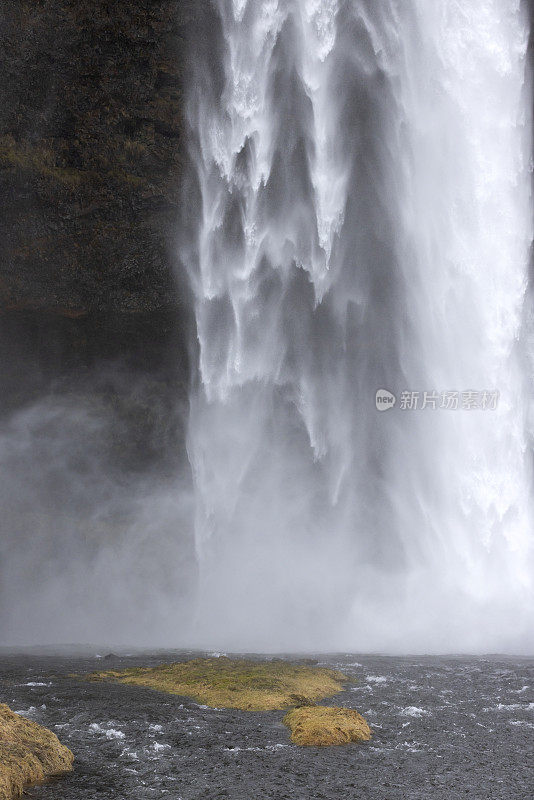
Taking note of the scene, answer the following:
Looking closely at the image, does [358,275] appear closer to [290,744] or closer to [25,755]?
[290,744]

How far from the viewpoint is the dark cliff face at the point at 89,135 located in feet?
72.9

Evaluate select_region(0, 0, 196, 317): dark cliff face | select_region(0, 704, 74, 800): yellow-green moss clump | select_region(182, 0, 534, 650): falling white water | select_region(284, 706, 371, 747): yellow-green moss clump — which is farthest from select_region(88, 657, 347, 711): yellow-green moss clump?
select_region(0, 0, 196, 317): dark cliff face

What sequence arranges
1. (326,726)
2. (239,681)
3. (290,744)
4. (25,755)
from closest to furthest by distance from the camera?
(25,755)
(290,744)
(326,726)
(239,681)

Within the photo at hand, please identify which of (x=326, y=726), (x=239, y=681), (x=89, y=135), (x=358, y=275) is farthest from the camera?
(x=358, y=275)

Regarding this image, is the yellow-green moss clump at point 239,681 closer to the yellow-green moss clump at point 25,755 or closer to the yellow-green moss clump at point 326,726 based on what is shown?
the yellow-green moss clump at point 326,726

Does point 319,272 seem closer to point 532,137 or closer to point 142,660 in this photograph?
point 532,137

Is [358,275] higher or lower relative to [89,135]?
lower

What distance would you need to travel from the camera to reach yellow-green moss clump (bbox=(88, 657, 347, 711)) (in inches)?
498

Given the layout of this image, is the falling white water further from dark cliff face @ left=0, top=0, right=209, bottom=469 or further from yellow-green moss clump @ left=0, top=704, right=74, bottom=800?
yellow-green moss clump @ left=0, top=704, right=74, bottom=800

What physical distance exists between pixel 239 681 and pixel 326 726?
329 cm

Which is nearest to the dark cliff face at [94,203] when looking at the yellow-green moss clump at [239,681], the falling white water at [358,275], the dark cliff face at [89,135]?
the dark cliff face at [89,135]

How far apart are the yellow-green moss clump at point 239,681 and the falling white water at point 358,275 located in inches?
292

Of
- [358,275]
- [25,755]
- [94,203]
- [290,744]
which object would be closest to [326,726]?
[290,744]

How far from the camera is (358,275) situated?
25.4m
